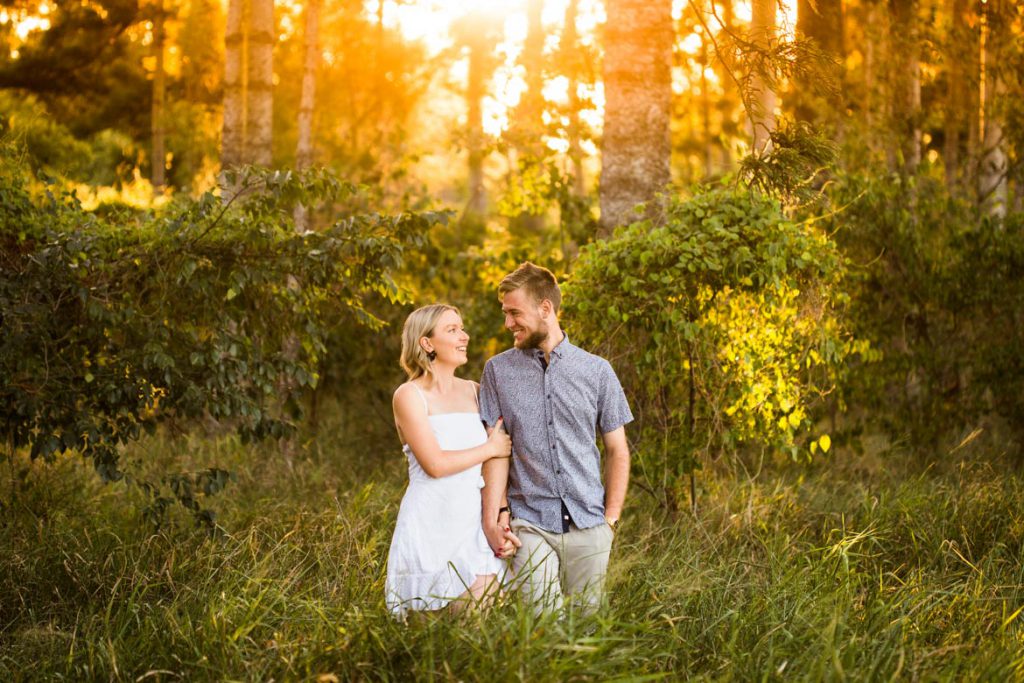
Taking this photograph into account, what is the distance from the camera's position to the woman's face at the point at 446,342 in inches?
174

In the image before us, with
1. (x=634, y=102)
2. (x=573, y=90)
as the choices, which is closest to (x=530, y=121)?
(x=573, y=90)

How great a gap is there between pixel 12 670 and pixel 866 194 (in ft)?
22.5

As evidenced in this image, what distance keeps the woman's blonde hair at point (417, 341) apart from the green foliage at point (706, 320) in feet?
6.72

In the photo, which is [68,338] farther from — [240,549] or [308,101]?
[308,101]

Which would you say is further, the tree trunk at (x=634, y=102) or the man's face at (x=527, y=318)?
the tree trunk at (x=634, y=102)

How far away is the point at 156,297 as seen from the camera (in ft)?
19.9

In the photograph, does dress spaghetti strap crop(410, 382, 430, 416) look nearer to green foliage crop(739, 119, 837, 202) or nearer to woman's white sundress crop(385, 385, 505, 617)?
woman's white sundress crop(385, 385, 505, 617)

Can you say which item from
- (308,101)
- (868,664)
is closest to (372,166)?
(308,101)

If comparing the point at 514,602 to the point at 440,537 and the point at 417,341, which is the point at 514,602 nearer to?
the point at 440,537

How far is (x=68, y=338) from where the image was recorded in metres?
5.88

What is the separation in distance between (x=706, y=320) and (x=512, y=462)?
2.47 meters

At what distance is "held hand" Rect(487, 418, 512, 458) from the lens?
4352mm

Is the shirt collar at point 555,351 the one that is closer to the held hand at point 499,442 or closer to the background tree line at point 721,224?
the held hand at point 499,442

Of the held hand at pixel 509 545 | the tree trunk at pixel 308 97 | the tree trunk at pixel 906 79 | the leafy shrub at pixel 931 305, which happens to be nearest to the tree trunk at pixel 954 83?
the tree trunk at pixel 906 79
